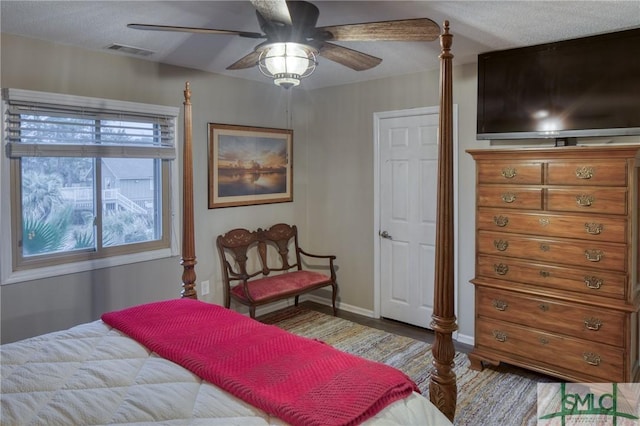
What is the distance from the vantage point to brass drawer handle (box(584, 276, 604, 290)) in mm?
2717

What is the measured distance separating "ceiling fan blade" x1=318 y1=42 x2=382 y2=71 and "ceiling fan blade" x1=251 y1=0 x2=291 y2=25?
1.20 ft

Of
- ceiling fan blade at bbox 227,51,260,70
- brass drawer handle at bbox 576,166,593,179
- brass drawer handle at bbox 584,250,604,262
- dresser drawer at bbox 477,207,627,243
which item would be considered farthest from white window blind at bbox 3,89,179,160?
brass drawer handle at bbox 584,250,604,262

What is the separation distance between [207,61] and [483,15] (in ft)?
7.15

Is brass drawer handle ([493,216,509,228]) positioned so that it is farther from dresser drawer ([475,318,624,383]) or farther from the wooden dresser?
dresser drawer ([475,318,624,383])

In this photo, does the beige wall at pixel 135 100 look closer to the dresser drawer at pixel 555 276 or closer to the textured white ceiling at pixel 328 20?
the textured white ceiling at pixel 328 20

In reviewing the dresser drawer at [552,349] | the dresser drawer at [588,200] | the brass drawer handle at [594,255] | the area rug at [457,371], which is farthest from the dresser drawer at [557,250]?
the area rug at [457,371]

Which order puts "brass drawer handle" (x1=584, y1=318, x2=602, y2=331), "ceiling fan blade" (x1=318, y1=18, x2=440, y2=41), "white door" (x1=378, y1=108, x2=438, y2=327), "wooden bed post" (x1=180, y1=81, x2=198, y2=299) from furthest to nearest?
"white door" (x1=378, y1=108, x2=438, y2=327) → "wooden bed post" (x1=180, y1=81, x2=198, y2=299) → "brass drawer handle" (x1=584, y1=318, x2=602, y2=331) → "ceiling fan blade" (x1=318, y1=18, x2=440, y2=41)

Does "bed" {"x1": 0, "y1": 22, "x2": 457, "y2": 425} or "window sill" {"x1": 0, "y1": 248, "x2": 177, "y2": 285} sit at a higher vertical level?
"window sill" {"x1": 0, "y1": 248, "x2": 177, "y2": 285}

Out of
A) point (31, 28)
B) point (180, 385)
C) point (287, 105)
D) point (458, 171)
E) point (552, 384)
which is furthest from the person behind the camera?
point (287, 105)

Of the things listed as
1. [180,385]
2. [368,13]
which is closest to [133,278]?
[180,385]

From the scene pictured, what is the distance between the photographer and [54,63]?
307 cm

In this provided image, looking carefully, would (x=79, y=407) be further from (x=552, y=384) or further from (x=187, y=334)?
(x=552, y=384)

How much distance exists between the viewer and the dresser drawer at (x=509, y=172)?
9.59 feet

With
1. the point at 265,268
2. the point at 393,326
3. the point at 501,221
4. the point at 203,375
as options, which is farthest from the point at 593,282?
the point at 265,268
